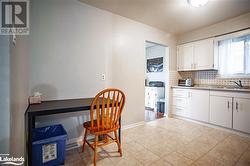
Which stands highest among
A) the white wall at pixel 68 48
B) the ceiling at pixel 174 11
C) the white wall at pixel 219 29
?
the ceiling at pixel 174 11

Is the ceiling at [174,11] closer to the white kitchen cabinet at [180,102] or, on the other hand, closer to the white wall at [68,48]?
the white wall at [68,48]

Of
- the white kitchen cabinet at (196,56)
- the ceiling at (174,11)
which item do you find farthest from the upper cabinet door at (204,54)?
the ceiling at (174,11)

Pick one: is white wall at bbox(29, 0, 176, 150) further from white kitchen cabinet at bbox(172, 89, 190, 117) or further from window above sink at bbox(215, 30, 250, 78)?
window above sink at bbox(215, 30, 250, 78)

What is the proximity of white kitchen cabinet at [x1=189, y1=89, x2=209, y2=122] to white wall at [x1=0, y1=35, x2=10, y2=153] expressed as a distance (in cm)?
334

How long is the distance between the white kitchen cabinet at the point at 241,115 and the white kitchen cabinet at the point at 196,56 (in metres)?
0.98

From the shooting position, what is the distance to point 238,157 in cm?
170

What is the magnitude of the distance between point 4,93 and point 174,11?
276cm

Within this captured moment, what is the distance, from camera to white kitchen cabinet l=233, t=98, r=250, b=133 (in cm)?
232

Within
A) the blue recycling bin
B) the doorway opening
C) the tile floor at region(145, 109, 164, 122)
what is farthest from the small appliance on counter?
the blue recycling bin

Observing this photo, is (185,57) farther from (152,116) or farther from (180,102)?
(152,116)

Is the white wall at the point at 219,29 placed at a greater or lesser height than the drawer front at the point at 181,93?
greater

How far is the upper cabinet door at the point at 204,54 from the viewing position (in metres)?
3.04

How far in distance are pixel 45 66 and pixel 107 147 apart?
4.98ft

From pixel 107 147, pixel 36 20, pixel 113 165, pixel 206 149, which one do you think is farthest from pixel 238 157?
pixel 36 20
